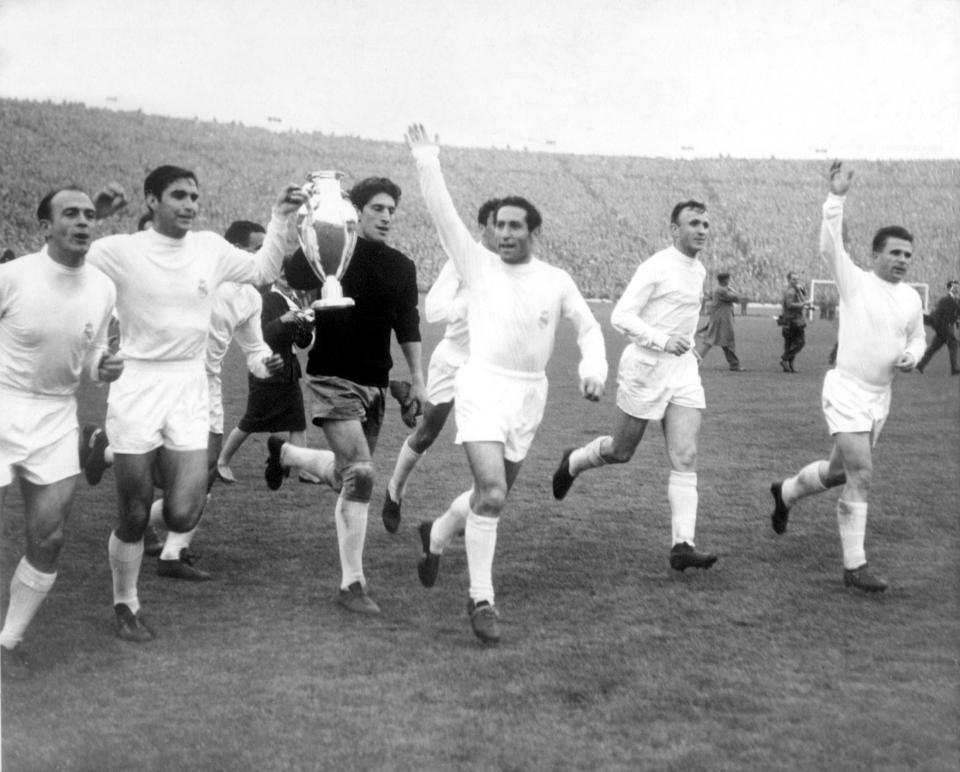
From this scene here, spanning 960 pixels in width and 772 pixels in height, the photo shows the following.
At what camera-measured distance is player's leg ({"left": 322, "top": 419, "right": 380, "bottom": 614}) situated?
5652 mm

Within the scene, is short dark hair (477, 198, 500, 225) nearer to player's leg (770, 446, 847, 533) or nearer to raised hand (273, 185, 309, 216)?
raised hand (273, 185, 309, 216)

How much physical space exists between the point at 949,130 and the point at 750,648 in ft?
9.09

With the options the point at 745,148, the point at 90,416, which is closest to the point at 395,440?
the point at 90,416

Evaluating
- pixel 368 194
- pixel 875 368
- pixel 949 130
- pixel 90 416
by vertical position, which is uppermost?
pixel 949 130

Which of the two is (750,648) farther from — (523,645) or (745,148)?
(745,148)

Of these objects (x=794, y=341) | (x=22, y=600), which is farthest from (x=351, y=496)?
(x=794, y=341)

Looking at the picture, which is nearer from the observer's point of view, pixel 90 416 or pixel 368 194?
pixel 368 194

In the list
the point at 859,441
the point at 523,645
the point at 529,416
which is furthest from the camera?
the point at 859,441

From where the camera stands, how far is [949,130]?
583 cm

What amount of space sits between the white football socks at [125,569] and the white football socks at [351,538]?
3.26 ft

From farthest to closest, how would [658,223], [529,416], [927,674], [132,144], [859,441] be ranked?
[658,223] → [132,144] → [859,441] → [529,416] → [927,674]

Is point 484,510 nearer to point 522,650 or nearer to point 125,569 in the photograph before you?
point 522,650

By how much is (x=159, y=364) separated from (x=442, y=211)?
1.43 metres

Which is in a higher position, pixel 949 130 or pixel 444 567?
pixel 949 130
